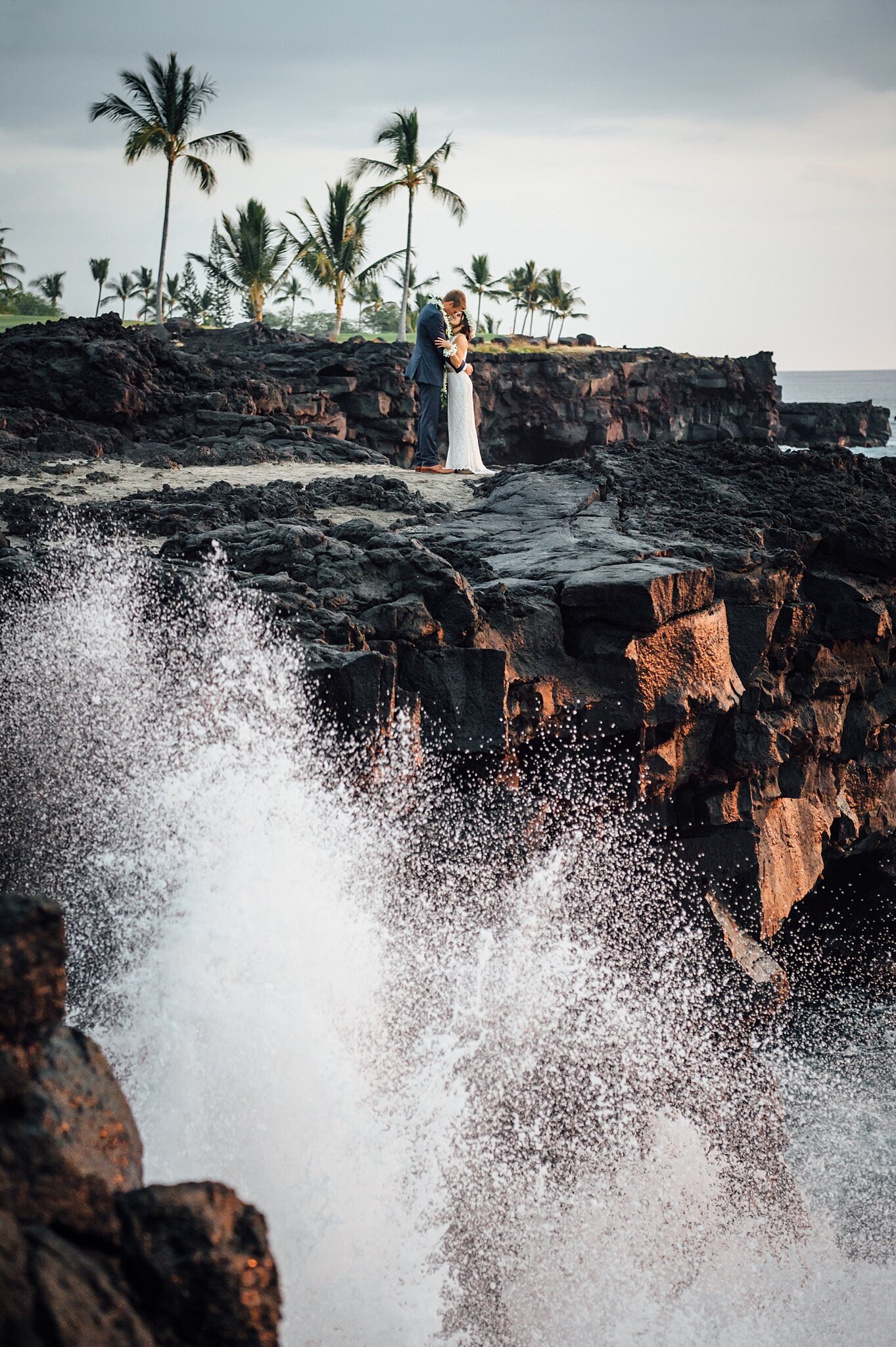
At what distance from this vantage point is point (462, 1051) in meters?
5.85

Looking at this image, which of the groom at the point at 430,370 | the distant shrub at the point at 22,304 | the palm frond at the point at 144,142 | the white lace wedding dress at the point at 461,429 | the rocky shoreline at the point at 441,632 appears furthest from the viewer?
the distant shrub at the point at 22,304

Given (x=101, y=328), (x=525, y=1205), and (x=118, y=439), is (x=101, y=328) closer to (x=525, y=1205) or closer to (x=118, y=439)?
(x=118, y=439)

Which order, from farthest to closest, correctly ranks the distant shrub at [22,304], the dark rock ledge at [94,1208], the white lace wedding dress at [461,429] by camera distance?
the distant shrub at [22,304]
the white lace wedding dress at [461,429]
the dark rock ledge at [94,1208]

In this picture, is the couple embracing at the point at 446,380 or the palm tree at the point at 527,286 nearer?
the couple embracing at the point at 446,380

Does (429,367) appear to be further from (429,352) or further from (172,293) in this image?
(172,293)

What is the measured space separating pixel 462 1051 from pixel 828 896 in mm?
6242

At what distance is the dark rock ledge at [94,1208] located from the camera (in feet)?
5.83

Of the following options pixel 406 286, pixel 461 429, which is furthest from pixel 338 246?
pixel 461 429

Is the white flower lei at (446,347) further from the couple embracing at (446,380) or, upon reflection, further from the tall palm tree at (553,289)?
the tall palm tree at (553,289)

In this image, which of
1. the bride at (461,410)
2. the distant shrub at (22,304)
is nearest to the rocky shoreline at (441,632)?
the bride at (461,410)

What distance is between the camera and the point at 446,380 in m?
10.8

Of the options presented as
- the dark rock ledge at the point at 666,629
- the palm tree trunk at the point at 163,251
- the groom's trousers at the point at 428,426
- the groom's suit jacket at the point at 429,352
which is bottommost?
the dark rock ledge at the point at 666,629

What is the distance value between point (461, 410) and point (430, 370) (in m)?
0.68

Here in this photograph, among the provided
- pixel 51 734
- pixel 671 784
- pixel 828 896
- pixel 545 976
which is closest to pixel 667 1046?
pixel 545 976
